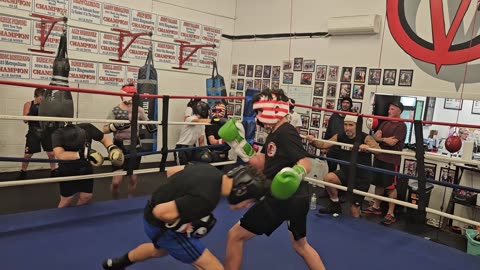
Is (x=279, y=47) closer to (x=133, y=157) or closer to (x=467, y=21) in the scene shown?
(x=467, y=21)

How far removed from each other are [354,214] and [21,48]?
4.47m

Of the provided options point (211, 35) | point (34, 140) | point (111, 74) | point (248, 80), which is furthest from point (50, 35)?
point (248, 80)

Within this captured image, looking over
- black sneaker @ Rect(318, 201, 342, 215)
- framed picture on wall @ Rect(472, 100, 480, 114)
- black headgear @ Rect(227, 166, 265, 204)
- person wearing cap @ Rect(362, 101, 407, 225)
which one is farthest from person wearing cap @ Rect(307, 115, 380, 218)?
framed picture on wall @ Rect(472, 100, 480, 114)

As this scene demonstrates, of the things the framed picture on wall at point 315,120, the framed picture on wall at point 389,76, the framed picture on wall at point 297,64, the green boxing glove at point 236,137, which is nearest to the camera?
the green boxing glove at point 236,137

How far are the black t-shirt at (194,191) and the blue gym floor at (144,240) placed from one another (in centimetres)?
84

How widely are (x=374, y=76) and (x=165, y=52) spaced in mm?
3251

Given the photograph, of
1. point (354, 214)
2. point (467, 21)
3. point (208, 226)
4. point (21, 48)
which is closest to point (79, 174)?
point (208, 226)

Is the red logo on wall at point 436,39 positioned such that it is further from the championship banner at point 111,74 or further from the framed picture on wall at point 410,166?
the championship banner at point 111,74

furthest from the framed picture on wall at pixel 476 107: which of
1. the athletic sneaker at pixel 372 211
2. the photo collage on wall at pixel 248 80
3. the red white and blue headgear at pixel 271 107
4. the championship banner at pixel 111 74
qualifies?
the championship banner at pixel 111 74

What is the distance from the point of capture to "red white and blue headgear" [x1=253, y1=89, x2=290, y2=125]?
2.30 metres

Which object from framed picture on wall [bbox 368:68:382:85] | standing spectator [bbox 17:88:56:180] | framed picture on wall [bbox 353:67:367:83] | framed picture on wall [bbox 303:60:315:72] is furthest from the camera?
framed picture on wall [bbox 303:60:315:72]

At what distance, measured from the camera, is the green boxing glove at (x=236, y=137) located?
2727 millimetres

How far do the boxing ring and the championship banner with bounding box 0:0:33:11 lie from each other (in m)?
2.98

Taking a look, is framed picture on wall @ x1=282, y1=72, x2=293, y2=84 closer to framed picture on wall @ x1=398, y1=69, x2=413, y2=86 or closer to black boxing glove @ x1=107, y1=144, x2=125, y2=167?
framed picture on wall @ x1=398, y1=69, x2=413, y2=86
